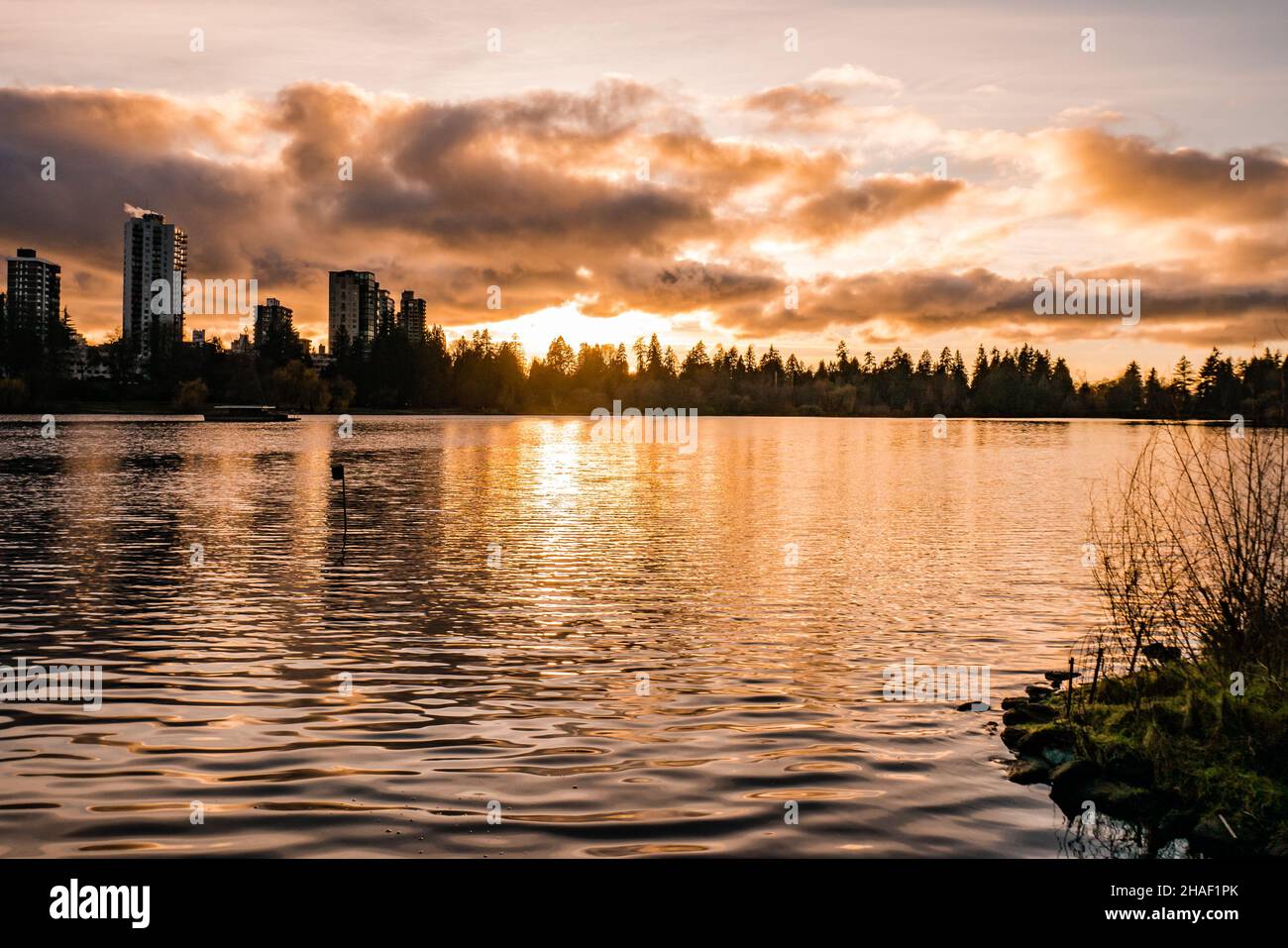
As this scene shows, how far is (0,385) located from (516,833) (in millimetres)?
180218

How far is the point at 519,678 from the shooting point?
563 inches

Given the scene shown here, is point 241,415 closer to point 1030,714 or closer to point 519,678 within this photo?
point 519,678

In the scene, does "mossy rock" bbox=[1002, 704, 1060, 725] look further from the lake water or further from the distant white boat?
the distant white boat

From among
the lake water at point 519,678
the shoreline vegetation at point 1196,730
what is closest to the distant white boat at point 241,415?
→ the lake water at point 519,678

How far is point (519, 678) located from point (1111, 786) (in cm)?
757

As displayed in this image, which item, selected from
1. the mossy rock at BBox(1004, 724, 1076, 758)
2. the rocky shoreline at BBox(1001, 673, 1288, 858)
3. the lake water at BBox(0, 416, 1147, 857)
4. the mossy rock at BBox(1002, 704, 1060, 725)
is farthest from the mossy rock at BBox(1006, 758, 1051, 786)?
the mossy rock at BBox(1002, 704, 1060, 725)

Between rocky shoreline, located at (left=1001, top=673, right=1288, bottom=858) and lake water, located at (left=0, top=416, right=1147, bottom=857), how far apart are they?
12.4 inches

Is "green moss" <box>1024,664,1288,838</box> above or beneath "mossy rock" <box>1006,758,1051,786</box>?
above

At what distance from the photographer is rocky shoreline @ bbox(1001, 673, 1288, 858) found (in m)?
9.23

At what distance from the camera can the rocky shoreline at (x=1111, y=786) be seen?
9227 mm

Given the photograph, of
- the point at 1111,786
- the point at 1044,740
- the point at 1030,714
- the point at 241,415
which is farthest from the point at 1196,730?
the point at 241,415

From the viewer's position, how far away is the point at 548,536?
31.5 meters
